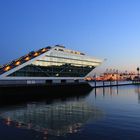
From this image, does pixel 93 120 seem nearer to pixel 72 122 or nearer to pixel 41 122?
pixel 72 122

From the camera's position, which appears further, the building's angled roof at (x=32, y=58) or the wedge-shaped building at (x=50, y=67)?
the wedge-shaped building at (x=50, y=67)

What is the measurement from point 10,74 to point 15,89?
8726 mm

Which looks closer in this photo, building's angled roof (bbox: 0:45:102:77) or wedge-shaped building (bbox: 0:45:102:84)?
building's angled roof (bbox: 0:45:102:77)

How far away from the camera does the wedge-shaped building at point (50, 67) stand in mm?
90562

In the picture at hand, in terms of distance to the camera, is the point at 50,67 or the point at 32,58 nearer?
the point at 32,58

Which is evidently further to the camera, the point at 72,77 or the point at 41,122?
the point at 72,77

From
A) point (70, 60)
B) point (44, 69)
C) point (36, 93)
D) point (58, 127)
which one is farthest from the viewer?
point (70, 60)

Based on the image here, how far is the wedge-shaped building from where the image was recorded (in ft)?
297

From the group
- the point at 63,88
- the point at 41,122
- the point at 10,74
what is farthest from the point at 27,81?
the point at 41,122

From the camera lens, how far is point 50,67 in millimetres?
102062

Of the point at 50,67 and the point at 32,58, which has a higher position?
the point at 32,58

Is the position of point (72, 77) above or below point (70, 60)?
below

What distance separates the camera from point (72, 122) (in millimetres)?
32938

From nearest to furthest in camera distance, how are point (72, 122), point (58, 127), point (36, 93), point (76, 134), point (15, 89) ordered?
point (76, 134), point (58, 127), point (72, 122), point (15, 89), point (36, 93)
